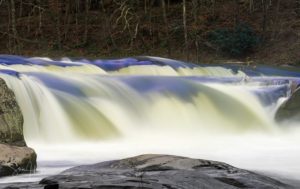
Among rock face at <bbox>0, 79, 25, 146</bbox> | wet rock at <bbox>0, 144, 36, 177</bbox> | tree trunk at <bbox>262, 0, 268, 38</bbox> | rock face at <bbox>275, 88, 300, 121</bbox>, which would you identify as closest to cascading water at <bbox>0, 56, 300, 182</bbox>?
rock face at <bbox>275, 88, 300, 121</bbox>

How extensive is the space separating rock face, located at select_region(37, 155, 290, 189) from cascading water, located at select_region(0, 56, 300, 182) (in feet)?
7.03

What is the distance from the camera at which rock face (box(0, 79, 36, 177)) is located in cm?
680

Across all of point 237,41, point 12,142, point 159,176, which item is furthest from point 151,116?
point 237,41

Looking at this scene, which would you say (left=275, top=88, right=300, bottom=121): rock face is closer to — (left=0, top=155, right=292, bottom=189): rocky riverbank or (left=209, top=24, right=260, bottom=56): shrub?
(left=0, top=155, right=292, bottom=189): rocky riverbank

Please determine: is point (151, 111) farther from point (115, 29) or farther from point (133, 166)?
point (115, 29)

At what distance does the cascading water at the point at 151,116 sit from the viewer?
978 centimetres

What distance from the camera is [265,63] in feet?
74.1

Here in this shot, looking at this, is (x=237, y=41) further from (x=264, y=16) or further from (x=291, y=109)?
(x=291, y=109)

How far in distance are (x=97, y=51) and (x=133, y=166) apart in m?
20.4

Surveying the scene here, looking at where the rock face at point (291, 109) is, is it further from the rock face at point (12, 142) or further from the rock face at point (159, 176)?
the rock face at point (159, 176)

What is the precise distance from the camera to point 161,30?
1070 inches

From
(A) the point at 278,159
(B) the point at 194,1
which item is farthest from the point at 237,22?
(A) the point at 278,159

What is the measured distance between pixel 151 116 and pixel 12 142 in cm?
444

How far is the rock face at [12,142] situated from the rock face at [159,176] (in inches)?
41.8
